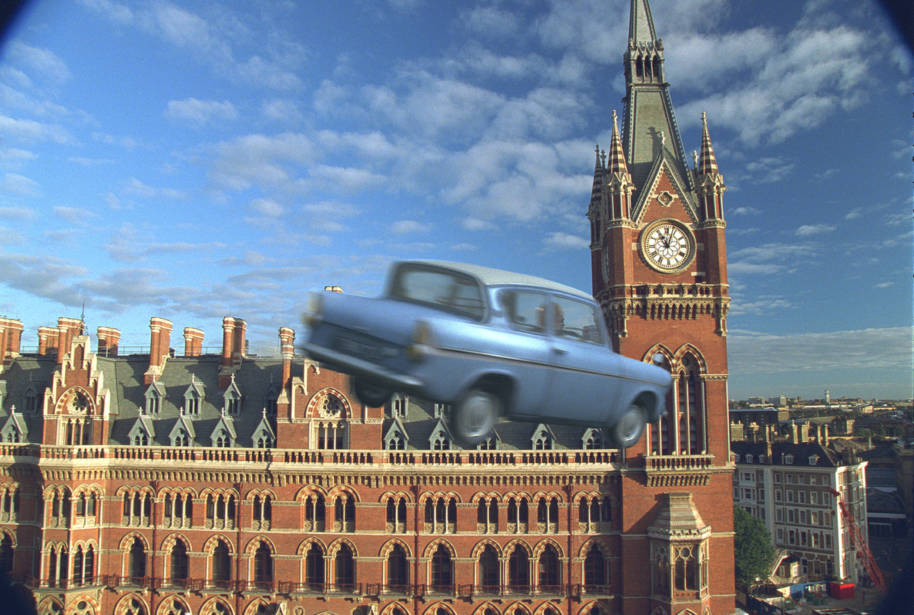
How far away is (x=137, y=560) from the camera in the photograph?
54.2m

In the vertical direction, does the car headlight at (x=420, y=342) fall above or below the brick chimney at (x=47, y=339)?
below

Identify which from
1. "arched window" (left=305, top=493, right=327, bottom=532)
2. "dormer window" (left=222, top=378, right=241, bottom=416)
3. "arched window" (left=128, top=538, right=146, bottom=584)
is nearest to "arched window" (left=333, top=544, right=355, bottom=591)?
"arched window" (left=305, top=493, right=327, bottom=532)

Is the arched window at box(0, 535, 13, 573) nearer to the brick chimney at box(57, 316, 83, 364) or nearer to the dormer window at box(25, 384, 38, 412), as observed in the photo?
the dormer window at box(25, 384, 38, 412)

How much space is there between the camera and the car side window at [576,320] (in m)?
11.0

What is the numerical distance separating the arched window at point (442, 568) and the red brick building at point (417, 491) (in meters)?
0.15

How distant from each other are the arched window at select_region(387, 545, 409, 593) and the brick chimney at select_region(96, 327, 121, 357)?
32.7 meters

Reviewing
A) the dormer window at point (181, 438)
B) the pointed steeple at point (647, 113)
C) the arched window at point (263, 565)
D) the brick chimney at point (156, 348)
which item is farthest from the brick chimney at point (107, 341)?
the pointed steeple at point (647, 113)

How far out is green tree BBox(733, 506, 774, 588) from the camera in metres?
83.9

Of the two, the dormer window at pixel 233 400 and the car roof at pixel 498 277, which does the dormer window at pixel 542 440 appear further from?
the car roof at pixel 498 277

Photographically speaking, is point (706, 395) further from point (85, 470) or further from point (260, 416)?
point (85, 470)

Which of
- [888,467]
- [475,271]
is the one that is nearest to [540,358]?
[475,271]

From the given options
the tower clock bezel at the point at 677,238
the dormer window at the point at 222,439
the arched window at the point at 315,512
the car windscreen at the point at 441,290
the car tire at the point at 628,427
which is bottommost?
the arched window at the point at 315,512

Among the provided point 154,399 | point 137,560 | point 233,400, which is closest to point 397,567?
point 233,400

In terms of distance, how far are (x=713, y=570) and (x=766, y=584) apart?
4428 cm
